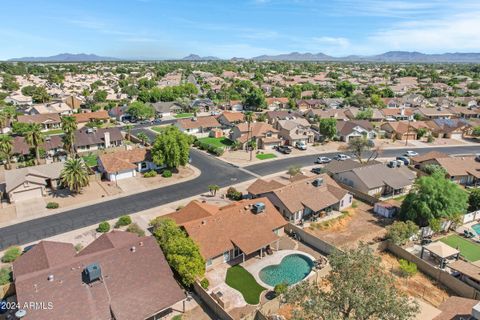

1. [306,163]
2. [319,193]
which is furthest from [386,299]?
[306,163]

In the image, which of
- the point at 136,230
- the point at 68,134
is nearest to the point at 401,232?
A: the point at 136,230

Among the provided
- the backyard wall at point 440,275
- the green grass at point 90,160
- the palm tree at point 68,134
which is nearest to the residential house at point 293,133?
the green grass at point 90,160

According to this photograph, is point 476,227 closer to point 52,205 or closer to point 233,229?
point 233,229

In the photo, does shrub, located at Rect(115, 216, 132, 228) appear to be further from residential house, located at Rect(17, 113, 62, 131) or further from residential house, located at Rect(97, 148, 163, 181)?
residential house, located at Rect(17, 113, 62, 131)

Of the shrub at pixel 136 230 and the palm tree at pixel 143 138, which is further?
A: the palm tree at pixel 143 138

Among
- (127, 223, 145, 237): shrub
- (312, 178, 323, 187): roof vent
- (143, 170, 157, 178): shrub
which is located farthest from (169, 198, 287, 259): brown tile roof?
(143, 170, 157, 178): shrub

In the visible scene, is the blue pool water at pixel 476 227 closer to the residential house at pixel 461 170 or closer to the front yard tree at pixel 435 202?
the front yard tree at pixel 435 202

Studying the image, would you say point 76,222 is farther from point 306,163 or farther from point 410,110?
point 410,110
